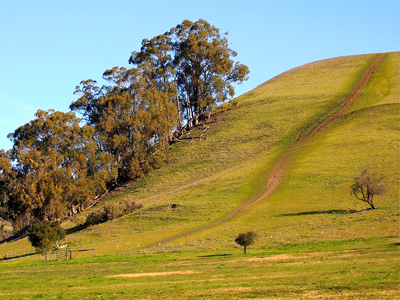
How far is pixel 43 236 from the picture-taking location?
49.7 meters

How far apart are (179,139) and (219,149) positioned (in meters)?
14.1

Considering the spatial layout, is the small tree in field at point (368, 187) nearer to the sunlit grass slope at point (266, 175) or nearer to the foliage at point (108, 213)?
the sunlit grass slope at point (266, 175)

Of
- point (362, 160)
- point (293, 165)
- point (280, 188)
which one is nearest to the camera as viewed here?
point (280, 188)

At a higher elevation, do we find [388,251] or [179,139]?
[179,139]

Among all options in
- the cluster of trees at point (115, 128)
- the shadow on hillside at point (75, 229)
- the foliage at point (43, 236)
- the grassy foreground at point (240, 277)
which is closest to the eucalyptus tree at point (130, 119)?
the cluster of trees at point (115, 128)

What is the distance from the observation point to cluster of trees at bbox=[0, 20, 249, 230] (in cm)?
7962

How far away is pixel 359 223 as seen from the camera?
47.0 meters

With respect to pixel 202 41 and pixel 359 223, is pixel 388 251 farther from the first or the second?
pixel 202 41

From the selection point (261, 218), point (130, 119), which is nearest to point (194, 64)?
point (130, 119)

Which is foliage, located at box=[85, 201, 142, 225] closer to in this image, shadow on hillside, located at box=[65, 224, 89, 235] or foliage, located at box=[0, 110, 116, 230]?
shadow on hillside, located at box=[65, 224, 89, 235]

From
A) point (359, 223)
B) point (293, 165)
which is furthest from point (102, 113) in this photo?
point (359, 223)

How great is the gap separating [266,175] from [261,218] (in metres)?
19.5

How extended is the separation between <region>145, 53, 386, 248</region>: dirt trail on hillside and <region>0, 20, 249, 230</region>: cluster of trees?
21.2m

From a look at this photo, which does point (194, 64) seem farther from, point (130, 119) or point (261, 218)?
point (261, 218)
